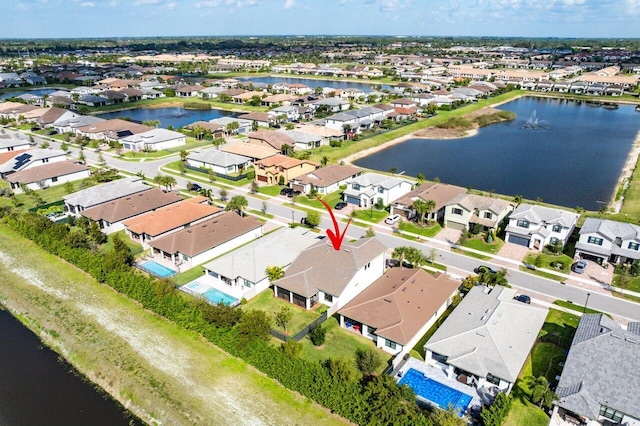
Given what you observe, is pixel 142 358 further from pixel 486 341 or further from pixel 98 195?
pixel 98 195

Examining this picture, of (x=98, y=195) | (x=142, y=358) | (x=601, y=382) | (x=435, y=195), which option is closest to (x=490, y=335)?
(x=601, y=382)

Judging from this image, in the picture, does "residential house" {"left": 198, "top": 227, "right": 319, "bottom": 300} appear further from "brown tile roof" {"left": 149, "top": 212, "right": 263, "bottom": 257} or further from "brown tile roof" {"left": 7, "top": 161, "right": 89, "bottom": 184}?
"brown tile roof" {"left": 7, "top": 161, "right": 89, "bottom": 184}

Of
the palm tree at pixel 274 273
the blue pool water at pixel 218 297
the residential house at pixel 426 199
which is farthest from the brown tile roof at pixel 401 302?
the residential house at pixel 426 199

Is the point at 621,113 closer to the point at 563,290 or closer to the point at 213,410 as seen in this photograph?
the point at 563,290

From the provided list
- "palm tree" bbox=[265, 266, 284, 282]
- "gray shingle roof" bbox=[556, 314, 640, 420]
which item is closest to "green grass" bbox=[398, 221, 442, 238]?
"palm tree" bbox=[265, 266, 284, 282]

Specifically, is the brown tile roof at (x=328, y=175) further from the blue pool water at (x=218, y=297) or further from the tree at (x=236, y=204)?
the blue pool water at (x=218, y=297)

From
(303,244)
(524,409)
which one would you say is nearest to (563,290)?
(524,409)
